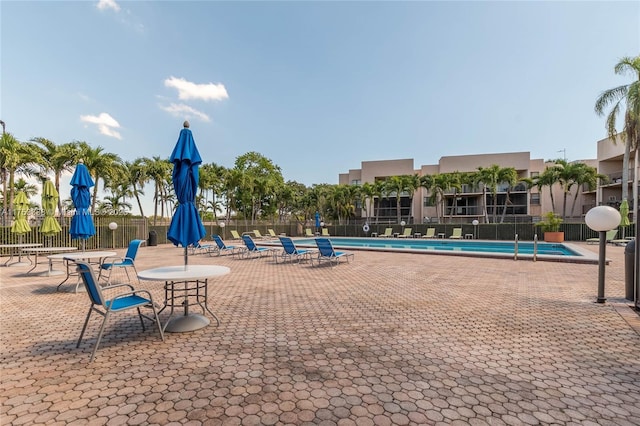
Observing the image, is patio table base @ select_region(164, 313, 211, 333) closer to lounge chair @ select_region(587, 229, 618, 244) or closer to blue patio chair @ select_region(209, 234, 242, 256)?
blue patio chair @ select_region(209, 234, 242, 256)

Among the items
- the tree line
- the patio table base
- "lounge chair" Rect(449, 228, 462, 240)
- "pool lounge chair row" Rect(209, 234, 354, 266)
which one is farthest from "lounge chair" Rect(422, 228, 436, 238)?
the patio table base

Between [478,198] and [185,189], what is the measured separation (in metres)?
44.3

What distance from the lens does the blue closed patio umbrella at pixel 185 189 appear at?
14.6 ft

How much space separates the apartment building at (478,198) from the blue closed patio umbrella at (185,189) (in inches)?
1382

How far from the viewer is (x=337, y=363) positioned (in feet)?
10.9

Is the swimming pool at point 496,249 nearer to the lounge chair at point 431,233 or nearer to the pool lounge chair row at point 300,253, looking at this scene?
the pool lounge chair row at point 300,253

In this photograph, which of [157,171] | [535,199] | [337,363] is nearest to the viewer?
[337,363]

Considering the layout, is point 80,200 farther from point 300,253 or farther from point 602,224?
point 602,224

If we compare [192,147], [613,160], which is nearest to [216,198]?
[192,147]

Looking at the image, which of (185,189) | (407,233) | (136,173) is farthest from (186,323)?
(136,173)

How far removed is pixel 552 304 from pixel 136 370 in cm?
645

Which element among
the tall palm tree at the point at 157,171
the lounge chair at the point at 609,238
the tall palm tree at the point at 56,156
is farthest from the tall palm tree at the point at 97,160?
the lounge chair at the point at 609,238

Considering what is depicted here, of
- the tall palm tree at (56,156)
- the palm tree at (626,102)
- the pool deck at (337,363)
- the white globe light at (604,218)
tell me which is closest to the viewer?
the pool deck at (337,363)

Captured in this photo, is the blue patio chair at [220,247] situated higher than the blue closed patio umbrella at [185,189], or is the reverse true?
the blue closed patio umbrella at [185,189]
